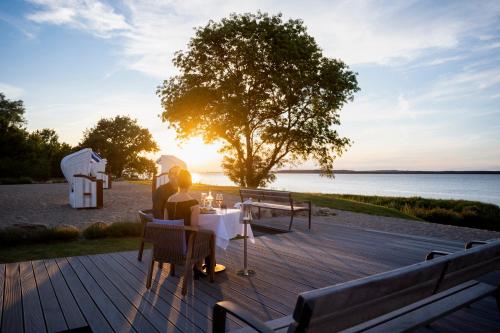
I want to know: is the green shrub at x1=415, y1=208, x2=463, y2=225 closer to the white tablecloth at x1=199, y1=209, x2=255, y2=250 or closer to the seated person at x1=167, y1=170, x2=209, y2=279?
the white tablecloth at x1=199, y1=209, x2=255, y2=250

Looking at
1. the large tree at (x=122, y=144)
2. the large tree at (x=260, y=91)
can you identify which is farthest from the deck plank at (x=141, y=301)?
the large tree at (x=122, y=144)

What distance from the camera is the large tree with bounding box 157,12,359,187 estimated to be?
60.3 feet

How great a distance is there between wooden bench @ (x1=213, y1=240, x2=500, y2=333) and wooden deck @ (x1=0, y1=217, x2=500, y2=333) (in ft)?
2.53

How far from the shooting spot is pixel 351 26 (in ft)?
30.0

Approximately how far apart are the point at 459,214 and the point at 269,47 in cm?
1449

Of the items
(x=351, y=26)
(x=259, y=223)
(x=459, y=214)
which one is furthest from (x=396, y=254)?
(x=459, y=214)

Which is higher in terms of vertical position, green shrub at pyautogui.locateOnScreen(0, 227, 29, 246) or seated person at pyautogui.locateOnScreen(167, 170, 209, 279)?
seated person at pyautogui.locateOnScreen(167, 170, 209, 279)

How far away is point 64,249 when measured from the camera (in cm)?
681

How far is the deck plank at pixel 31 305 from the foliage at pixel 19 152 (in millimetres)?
34425

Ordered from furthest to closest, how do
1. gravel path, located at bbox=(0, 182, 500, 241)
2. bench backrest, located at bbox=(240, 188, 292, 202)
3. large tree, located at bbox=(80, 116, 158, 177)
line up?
1. large tree, located at bbox=(80, 116, 158, 177)
2. gravel path, located at bbox=(0, 182, 500, 241)
3. bench backrest, located at bbox=(240, 188, 292, 202)

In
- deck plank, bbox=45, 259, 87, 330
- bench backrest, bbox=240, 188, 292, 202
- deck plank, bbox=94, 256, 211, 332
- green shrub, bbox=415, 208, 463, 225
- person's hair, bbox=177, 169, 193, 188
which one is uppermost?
person's hair, bbox=177, 169, 193, 188

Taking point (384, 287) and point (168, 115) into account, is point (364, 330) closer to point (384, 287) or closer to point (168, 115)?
point (384, 287)

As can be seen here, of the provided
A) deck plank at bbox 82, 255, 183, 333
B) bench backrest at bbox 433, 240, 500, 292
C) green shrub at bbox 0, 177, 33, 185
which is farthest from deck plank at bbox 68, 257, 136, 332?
green shrub at bbox 0, 177, 33, 185

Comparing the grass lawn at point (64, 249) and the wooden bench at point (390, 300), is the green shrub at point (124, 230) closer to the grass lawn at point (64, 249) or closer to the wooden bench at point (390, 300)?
the grass lawn at point (64, 249)
